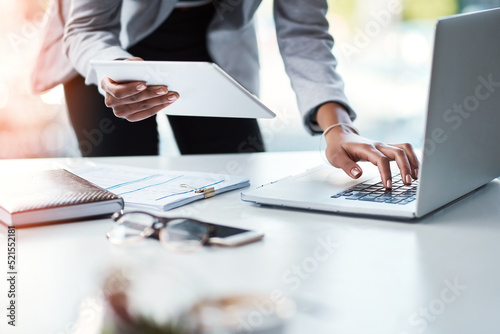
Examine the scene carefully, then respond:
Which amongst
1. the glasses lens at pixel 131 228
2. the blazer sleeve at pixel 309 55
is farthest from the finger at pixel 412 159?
the glasses lens at pixel 131 228

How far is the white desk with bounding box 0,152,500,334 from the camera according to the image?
1.96 feet

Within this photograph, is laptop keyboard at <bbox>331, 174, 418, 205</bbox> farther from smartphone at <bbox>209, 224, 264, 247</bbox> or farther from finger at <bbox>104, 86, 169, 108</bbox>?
finger at <bbox>104, 86, 169, 108</bbox>

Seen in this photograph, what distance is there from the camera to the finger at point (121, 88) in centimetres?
110

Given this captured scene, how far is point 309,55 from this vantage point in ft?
4.76

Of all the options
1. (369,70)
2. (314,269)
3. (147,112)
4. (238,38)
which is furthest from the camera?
(369,70)

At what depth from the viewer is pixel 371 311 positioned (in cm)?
60

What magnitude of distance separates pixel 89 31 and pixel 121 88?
0.44 meters

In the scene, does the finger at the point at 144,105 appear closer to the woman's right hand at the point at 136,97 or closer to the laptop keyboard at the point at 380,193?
the woman's right hand at the point at 136,97

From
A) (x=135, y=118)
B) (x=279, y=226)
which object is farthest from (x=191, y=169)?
(x=279, y=226)

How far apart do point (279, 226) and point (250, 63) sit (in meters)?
0.88

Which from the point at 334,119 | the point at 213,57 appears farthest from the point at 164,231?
the point at 213,57

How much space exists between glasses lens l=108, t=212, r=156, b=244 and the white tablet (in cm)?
26

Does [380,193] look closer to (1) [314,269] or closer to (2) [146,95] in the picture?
(1) [314,269]

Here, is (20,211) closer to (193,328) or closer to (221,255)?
(221,255)
